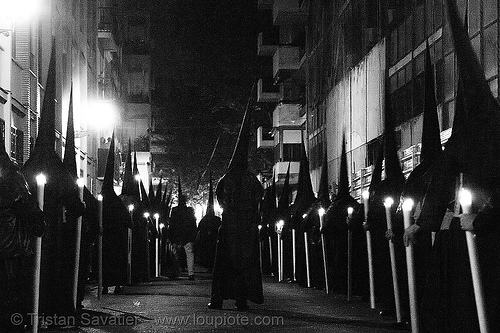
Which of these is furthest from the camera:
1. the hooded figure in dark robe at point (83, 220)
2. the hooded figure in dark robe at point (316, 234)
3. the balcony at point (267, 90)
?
the balcony at point (267, 90)

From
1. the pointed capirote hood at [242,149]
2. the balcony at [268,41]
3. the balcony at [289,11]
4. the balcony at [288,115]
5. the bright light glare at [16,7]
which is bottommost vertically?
the pointed capirote hood at [242,149]

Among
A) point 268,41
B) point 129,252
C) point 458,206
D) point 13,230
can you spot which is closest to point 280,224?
point 129,252

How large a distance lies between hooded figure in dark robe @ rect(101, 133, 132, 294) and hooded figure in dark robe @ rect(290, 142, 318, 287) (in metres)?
3.80

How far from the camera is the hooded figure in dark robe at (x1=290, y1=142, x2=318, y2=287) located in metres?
20.4

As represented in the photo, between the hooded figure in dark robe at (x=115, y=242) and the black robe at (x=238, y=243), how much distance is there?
12.8ft

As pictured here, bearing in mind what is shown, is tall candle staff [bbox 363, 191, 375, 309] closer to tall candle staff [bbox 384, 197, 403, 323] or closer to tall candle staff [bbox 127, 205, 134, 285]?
tall candle staff [bbox 384, 197, 403, 323]

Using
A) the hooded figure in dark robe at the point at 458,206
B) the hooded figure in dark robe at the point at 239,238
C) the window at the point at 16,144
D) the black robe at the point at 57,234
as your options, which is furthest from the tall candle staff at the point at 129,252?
the hooded figure in dark robe at the point at 458,206

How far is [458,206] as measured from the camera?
26.8ft

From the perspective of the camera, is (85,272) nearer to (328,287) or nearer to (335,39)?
(328,287)

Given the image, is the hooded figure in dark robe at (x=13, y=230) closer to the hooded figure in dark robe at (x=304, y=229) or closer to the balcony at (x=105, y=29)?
the hooded figure in dark robe at (x=304, y=229)

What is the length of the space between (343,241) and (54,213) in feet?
24.8

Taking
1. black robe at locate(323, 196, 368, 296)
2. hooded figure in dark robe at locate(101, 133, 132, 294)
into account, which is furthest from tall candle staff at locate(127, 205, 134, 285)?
black robe at locate(323, 196, 368, 296)

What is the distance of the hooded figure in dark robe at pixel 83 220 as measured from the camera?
43.3 feet

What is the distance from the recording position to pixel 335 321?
492 inches
